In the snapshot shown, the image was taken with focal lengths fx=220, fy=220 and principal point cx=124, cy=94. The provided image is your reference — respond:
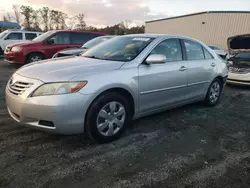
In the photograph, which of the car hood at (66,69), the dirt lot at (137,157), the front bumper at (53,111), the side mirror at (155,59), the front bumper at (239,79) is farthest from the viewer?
the front bumper at (239,79)

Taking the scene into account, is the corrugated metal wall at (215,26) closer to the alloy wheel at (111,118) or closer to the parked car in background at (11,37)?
the parked car in background at (11,37)

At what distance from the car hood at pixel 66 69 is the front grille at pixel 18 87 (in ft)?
0.41

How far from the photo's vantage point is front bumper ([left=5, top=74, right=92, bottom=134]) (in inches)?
101

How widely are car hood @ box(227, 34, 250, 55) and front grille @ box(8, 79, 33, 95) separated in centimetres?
720

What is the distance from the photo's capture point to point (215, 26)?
28.8 m

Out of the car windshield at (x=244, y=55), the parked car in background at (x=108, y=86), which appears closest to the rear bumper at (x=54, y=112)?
the parked car in background at (x=108, y=86)

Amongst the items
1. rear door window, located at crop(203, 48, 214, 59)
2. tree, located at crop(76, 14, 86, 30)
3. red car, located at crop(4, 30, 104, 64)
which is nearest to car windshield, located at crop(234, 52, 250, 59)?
rear door window, located at crop(203, 48, 214, 59)

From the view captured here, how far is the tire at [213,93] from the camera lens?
4816 millimetres

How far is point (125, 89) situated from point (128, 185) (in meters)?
1.31

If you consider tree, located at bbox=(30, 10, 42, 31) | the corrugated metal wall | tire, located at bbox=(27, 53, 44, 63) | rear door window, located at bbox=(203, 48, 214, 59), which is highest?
tree, located at bbox=(30, 10, 42, 31)

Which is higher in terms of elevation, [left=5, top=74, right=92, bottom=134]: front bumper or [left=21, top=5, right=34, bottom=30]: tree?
[left=21, top=5, right=34, bottom=30]: tree

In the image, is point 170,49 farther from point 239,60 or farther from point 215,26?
point 215,26

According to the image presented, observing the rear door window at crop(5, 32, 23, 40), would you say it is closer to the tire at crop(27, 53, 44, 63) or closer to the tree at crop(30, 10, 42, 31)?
the tire at crop(27, 53, 44, 63)

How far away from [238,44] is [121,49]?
594cm
